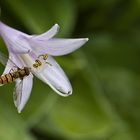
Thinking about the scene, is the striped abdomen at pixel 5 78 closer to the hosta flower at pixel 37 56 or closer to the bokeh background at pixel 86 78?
the hosta flower at pixel 37 56

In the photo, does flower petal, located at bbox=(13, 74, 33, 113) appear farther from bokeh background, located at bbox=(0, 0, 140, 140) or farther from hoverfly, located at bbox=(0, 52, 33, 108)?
bokeh background, located at bbox=(0, 0, 140, 140)

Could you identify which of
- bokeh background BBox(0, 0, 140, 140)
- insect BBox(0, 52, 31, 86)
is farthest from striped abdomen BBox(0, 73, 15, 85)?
bokeh background BBox(0, 0, 140, 140)

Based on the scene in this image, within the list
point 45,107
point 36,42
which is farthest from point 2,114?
point 36,42

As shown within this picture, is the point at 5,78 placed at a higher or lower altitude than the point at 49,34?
lower

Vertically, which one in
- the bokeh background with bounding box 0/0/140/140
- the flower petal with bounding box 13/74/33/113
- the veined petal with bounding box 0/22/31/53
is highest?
the bokeh background with bounding box 0/0/140/140

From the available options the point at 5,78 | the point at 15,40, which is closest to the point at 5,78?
the point at 5,78

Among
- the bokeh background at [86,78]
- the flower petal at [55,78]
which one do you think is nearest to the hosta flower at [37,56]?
the flower petal at [55,78]

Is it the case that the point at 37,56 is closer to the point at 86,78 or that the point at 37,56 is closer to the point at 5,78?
the point at 5,78

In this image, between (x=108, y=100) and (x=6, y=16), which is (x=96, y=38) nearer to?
(x=108, y=100)
